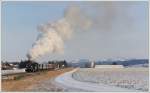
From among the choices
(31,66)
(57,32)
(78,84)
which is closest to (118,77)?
(78,84)

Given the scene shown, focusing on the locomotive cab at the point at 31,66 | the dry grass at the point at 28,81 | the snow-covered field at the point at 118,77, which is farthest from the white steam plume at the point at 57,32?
the snow-covered field at the point at 118,77

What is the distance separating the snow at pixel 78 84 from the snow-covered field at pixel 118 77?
29 mm

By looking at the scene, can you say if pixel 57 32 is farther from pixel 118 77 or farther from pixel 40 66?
pixel 118 77

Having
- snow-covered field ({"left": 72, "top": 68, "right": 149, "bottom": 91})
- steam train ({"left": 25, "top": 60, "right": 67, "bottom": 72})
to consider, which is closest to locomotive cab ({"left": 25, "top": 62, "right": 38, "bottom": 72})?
steam train ({"left": 25, "top": 60, "right": 67, "bottom": 72})

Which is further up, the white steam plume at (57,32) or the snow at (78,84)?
the white steam plume at (57,32)

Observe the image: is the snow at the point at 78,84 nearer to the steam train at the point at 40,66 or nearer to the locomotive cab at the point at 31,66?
the steam train at the point at 40,66

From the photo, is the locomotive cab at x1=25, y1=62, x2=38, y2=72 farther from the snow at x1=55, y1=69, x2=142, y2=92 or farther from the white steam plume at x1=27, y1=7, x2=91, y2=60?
the snow at x1=55, y1=69, x2=142, y2=92

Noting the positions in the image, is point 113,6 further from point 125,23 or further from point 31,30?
point 31,30

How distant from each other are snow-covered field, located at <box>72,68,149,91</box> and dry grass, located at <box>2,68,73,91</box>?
0.59 ft

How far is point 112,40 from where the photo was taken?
13.1 ft

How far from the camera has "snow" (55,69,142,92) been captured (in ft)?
13.1

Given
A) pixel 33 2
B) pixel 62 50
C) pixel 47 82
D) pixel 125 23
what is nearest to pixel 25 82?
pixel 47 82

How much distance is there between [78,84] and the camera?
4.05m

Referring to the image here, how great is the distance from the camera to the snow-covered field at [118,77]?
13.0ft
